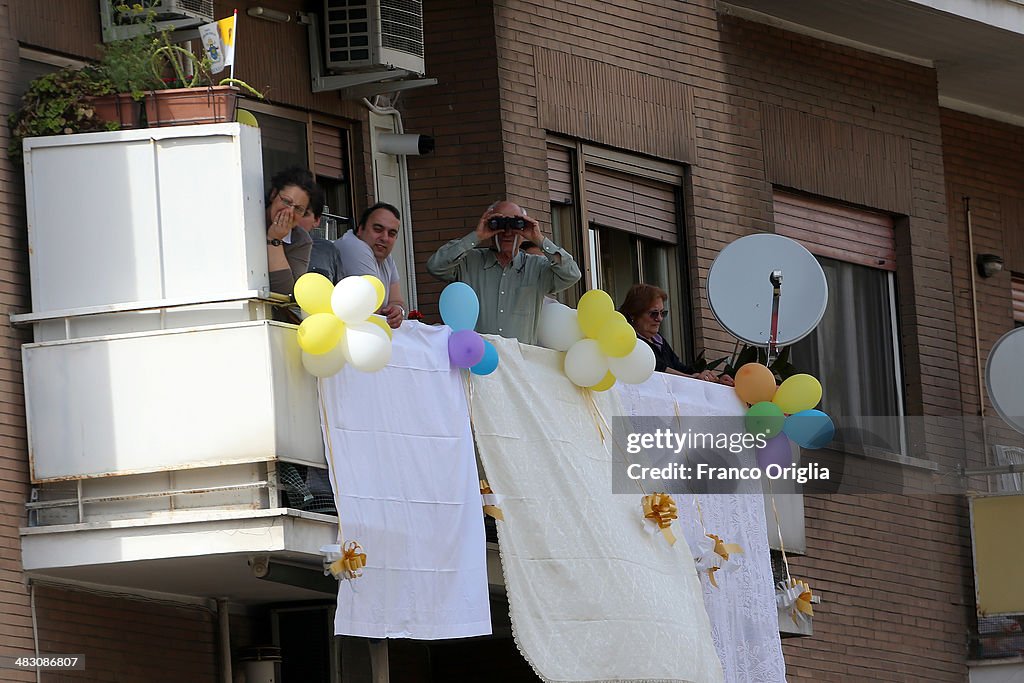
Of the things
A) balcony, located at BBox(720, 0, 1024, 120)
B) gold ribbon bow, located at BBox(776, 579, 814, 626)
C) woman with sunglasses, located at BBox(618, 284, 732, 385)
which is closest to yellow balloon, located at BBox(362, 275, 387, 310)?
woman with sunglasses, located at BBox(618, 284, 732, 385)

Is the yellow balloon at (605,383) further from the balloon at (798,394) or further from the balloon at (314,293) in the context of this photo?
the balloon at (314,293)

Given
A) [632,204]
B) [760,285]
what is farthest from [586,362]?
[632,204]

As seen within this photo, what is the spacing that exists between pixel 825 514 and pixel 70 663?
730 cm

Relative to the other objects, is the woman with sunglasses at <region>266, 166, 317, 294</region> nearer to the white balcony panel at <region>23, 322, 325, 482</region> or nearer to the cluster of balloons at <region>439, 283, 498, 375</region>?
the white balcony panel at <region>23, 322, 325, 482</region>

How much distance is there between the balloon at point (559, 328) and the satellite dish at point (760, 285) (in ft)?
8.03

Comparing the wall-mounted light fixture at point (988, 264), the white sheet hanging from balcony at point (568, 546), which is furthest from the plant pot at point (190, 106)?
the wall-mounted light fixture at point (988, 264)

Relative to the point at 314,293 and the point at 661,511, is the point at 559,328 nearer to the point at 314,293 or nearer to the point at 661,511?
the point at 661,511

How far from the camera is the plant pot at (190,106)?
11508 mm

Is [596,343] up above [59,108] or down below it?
below

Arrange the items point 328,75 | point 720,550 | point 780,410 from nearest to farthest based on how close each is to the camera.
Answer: point 720,550, point 780,410, point 328,75

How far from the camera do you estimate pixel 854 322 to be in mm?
18578

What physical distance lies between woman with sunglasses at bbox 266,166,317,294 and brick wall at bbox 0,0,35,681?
4.38 ft

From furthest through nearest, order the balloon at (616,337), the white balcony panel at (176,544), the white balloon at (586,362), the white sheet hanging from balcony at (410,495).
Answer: the white balloon at (586,362)
the balloon at (616,337)
the white sheet hanging from balcony at (410,495)
the white balcony panel at (176,544)

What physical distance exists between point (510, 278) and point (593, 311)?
2.01ft
